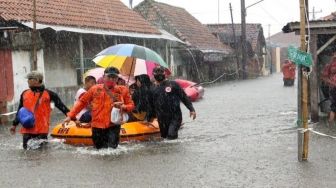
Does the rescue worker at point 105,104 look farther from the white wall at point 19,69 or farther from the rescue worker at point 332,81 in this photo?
the white wall at point 19,69

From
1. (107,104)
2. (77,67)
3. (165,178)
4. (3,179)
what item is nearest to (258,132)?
(107,104)

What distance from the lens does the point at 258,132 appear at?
12.4 meters

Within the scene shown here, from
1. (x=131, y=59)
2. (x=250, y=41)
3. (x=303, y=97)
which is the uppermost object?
(x=250, y=41)

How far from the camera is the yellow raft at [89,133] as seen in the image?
34.4ft

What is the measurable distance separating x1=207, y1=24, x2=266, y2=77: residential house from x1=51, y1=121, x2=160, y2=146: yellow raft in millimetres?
36480

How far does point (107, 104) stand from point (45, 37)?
34.8 feet

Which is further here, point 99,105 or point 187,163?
point 99,105

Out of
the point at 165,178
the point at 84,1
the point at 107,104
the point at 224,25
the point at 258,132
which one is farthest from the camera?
the point at 224,25

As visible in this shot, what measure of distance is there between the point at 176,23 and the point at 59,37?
19617 mm

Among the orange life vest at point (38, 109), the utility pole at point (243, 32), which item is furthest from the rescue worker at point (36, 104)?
the utility pole at point (243, 32)

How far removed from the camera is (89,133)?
34.1ft

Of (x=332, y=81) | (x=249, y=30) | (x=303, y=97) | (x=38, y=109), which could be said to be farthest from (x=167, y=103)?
→ (x=249, y=30)

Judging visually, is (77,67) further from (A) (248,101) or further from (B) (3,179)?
(B) (3,179)

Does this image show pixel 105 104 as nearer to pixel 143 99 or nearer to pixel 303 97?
pixel 143 99
